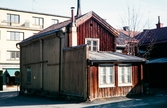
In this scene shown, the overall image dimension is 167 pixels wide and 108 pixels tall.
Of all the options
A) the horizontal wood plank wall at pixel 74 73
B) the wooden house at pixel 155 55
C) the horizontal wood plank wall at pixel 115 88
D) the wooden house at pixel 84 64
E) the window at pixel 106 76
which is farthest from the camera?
the wooden house at pixel 155 55

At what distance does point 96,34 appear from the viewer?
22750mm

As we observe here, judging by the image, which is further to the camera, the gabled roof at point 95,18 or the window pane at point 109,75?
the gabled roof at point 95,18

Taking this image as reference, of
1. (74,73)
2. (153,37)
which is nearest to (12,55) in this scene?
(153,37)

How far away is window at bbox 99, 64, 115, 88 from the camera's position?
734 inches

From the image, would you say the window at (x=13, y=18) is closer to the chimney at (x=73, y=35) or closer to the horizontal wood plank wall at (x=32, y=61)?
the horizontal wood plank wall at (x=32, y=61)

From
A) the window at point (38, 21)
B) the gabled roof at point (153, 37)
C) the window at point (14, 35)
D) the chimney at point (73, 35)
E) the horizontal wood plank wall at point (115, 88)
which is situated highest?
the window at point (38, 21)

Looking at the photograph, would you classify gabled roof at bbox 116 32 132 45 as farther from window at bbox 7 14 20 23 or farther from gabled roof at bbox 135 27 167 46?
window at bbox 7 14 20 23

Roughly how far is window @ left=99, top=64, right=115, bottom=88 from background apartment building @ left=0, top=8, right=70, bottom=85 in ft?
86.5

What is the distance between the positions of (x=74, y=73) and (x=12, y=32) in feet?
90.4

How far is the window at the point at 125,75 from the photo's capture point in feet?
64.6

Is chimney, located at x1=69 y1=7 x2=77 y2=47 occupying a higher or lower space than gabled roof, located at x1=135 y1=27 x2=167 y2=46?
lower

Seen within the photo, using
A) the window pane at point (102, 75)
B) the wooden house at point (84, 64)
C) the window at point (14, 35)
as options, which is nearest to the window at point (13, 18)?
the window at point (14, 35)

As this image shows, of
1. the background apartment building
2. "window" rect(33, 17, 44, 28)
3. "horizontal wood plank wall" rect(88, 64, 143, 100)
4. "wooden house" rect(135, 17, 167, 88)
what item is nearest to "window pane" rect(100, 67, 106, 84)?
"horizontal wood plank wall" rect(88, 64, 143, 100)

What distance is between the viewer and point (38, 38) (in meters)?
24.7
